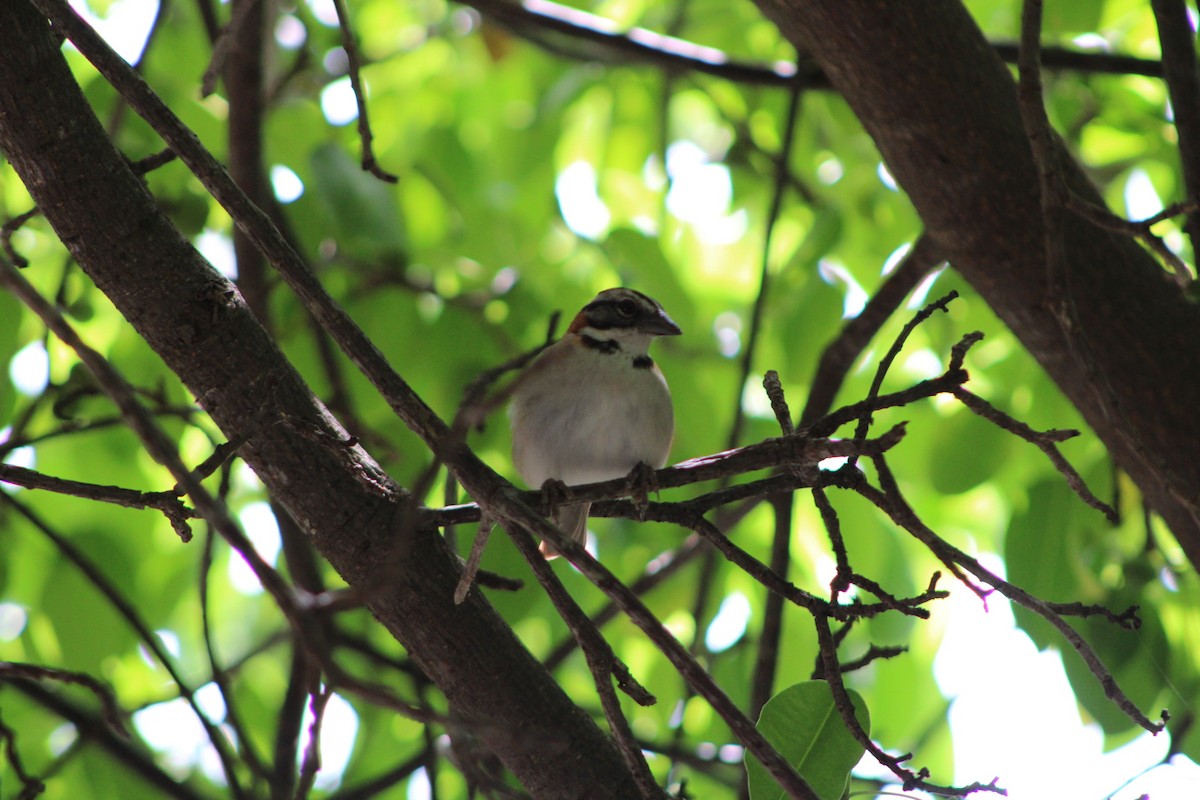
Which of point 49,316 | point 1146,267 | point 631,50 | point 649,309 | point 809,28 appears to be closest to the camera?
point 49,316

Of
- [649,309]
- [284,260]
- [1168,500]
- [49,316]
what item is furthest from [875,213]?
[49,316]

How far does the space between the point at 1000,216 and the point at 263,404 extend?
76.5 inches

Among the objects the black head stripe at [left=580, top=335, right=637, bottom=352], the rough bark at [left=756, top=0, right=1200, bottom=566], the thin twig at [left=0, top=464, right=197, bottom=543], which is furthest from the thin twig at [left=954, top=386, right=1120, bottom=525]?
the black head stripe at [left=580, top=335, right=637, bottom=352]

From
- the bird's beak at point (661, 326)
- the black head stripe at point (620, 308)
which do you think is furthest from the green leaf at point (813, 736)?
the black head stripe at point (620, 308)

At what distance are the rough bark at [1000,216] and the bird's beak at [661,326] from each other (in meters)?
1.46

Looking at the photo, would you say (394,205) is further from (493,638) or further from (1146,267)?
(1146,267)

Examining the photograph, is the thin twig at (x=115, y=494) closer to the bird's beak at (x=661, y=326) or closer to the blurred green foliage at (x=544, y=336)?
the blurred green foliage at (x=544, y=336)

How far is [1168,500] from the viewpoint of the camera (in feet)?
10.2

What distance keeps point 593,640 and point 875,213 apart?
3156mm

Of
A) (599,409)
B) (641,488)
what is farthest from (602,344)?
(641,488)

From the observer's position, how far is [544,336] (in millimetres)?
4316

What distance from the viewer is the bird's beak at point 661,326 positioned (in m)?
4.48

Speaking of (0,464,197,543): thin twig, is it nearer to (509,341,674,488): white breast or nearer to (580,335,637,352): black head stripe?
(509,341,674,488): white breast

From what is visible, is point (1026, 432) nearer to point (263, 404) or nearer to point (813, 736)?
point (813, 736)
